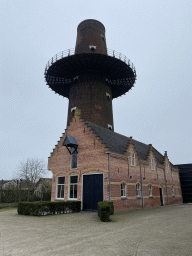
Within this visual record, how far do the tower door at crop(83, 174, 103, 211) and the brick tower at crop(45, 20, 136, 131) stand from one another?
9.81 m

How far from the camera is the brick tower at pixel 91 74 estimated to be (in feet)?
84.7

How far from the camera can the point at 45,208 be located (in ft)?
44.9

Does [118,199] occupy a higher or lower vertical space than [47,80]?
lower

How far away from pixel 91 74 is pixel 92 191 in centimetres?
1692

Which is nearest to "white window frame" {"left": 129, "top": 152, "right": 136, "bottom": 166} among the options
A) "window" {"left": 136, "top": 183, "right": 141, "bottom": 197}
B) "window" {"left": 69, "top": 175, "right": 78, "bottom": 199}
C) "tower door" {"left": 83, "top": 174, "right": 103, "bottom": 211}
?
"window" {"left": 136, "top": 183, "right": 141, "bottom": 197}

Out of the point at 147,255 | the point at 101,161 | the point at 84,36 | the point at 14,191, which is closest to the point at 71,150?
the point at 101,161

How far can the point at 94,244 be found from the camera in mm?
6715

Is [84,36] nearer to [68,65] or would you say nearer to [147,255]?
[68,65]

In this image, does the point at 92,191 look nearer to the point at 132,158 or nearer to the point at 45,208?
the point at 45,208

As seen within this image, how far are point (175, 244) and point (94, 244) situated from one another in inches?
112

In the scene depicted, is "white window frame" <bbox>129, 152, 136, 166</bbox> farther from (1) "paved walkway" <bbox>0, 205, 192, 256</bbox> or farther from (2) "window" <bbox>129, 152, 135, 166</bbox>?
(1) "paved walkway" <bbox>0, 205, 192, 256</bbox>

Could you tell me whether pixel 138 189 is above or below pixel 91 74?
below

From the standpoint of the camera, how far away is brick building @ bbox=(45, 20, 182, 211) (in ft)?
55.0

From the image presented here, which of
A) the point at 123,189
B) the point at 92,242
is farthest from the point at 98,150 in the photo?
the point at 92,242
